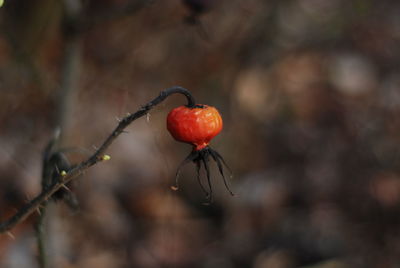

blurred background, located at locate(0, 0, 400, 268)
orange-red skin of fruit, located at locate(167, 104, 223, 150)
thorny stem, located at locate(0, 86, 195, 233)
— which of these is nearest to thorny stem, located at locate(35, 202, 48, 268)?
thorny stem, located at locate(0, 86, 195, 233)

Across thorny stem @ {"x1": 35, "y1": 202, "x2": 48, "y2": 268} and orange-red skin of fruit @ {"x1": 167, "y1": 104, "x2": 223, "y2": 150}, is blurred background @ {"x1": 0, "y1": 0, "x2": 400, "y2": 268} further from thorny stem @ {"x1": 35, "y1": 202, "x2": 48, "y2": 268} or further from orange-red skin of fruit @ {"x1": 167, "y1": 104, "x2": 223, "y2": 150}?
orange-red skin of fruit @ {"x1": 167, "y1": 104, "x2": 223, "y2": 150}

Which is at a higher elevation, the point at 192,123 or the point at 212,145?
the point at 212,145

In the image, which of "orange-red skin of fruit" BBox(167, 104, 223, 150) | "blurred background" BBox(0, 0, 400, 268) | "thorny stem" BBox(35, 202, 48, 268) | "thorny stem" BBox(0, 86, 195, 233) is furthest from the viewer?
"blurred background" BBox(0, 0, 400, 268)

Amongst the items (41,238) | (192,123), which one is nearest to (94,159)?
(192,123)

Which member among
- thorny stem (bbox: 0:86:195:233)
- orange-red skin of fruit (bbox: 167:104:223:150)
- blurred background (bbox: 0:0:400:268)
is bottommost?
thorny stem (bbox: 0:86:195:233)

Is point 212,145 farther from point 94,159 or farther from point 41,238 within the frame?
point 94,159

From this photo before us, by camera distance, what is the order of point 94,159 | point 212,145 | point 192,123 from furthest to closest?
point 212,145 < point 192,123 < point 94,159

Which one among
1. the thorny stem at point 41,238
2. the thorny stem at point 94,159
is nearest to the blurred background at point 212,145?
the thorny stem at point 41,238

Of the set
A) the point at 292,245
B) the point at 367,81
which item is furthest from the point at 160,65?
the point at 367,81
